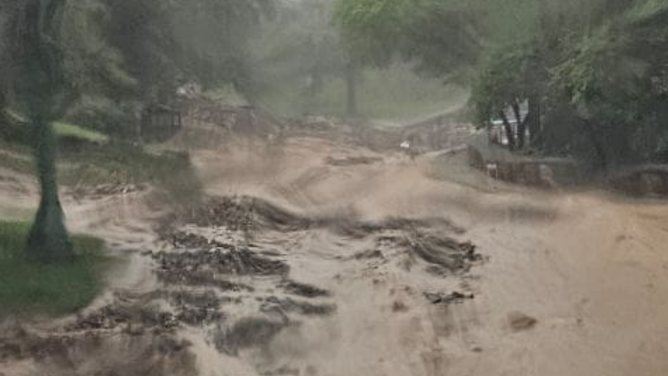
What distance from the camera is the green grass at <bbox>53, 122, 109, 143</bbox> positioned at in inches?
661

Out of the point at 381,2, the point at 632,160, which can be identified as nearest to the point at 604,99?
the point at 632,160

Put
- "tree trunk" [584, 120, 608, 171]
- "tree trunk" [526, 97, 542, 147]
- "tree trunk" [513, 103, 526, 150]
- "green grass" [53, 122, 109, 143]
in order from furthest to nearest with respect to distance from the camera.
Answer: "tree trunk" [513, 103, 526, 150] → "tree trunk" [526, 97, 542, 147] → "tree trunk" [584, 120, 608, 171] → "green grass" [53, 122, 109, 143]

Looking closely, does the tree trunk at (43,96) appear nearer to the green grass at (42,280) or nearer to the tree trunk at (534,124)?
the green grass at (42,280)

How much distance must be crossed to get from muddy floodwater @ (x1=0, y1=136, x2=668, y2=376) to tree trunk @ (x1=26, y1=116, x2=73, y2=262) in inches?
31.0

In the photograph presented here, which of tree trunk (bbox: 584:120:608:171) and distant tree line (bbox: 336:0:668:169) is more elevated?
distant tree line (bbox: 336:0:668:169)

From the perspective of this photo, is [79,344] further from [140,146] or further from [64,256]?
[140,146]

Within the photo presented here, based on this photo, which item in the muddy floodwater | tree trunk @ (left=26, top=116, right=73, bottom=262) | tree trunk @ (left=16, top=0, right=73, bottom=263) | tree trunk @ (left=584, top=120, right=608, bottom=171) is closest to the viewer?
the muddy floodwater

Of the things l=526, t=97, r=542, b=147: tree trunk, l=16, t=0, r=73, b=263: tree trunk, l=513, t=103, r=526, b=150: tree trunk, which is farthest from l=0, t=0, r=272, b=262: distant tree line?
l=526, t=97, r=542, b=147: tree trunk

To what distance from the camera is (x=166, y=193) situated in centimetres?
1727

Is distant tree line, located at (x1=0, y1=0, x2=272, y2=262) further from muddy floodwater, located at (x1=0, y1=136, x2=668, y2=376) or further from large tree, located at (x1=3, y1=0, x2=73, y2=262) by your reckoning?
muddy floodwater, located at (x1=0, y1=136, x2=668, y2=376)

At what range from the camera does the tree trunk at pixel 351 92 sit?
171 feet

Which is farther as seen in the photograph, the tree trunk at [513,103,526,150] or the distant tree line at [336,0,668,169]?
the tree trunk at [513,103,526,150]

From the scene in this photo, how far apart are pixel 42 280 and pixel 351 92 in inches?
1711

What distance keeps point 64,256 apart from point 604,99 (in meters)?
13.4
